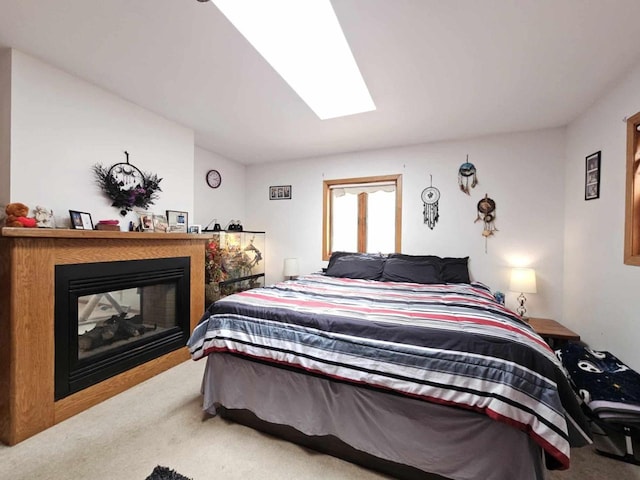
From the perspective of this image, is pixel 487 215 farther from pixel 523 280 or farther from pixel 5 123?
pixel 5 123

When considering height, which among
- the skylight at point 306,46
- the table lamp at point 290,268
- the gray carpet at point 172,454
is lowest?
the gray carpet at point 172,454

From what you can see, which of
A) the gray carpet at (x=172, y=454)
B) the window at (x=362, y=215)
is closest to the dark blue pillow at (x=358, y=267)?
the window at (x=362, y=215)

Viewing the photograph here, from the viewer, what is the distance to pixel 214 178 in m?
3.97

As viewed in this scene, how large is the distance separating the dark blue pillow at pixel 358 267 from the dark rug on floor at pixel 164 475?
234 cm

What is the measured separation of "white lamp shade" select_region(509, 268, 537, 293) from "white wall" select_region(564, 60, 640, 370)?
35cm

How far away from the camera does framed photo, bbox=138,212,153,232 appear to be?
253 centimetres

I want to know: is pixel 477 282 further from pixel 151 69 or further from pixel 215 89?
pixel 151 69

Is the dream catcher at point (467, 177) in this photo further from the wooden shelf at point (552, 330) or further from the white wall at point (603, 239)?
the wooden shelf at point (552, 330)

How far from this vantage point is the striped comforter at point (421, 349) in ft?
3.63

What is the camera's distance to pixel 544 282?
3.03 m

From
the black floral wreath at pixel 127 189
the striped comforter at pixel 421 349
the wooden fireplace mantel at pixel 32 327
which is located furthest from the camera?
the black floral wreath at pixel 127 189

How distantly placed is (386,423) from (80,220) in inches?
100

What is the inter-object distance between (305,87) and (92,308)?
8.24 ft

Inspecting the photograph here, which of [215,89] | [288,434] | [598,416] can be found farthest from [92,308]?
[598,416]
